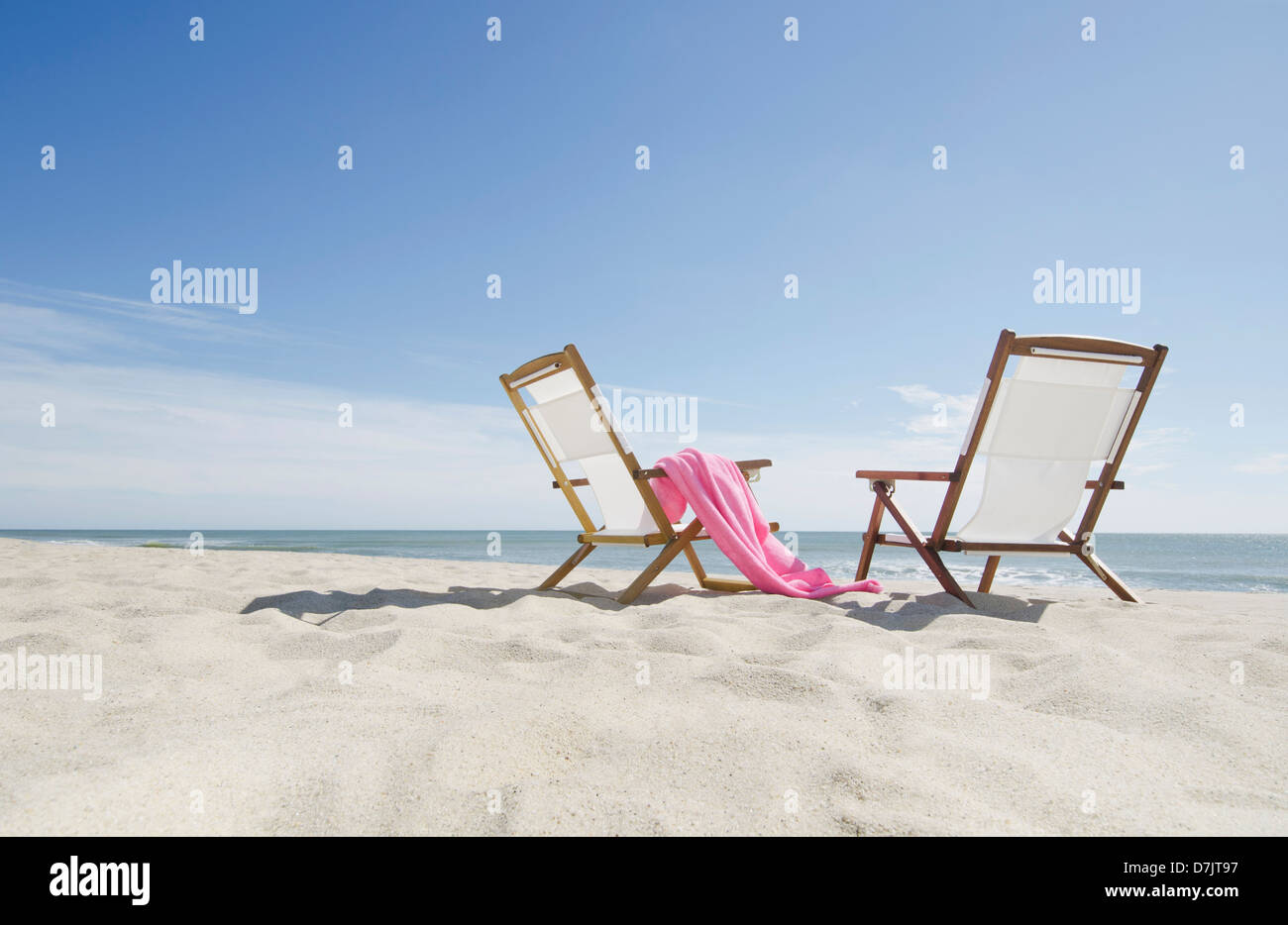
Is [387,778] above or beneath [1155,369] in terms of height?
beneath

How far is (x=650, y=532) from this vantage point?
157 inches

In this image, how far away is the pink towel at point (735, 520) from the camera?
382 centimetres

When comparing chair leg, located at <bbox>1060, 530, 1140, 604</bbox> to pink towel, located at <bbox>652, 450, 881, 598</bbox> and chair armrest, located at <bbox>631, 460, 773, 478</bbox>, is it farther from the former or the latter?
chair armrest, located at <bbox>631, 460, 773, 478</bbox>

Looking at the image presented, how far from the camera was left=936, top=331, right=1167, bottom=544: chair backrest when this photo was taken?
3.43 m

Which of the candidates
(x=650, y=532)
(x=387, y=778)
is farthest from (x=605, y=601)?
(x=387, y=778)

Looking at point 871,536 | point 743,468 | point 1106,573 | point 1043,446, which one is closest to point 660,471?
point 743,468

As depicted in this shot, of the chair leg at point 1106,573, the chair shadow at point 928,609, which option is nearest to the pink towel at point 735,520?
the chair shadow at point 928,609

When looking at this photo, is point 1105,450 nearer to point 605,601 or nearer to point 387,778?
point 605,601

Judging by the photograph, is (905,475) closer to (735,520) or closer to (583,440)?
(735,520)

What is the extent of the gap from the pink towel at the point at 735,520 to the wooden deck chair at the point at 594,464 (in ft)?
0.33
